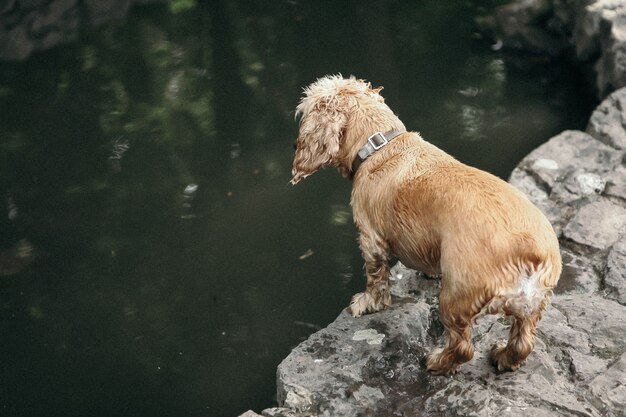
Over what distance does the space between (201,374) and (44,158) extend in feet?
10.6

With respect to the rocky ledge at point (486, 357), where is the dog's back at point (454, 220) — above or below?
above

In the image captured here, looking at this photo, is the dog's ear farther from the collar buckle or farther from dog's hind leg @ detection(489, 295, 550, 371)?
dog's hind leg @ detection(489, 295, 550, 371)

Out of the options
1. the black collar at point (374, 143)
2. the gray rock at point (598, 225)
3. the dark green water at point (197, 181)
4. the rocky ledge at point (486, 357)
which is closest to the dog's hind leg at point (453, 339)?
the rocky ledge at point (486, 357)

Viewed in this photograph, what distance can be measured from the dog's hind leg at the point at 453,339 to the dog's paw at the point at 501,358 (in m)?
0.20

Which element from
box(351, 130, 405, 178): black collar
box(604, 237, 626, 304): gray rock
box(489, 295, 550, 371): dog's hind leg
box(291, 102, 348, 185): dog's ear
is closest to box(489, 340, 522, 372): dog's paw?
box(489, 295, 550, 371): dog's hind leg

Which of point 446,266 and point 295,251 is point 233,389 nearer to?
point 295,251

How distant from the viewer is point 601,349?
15.1 feet

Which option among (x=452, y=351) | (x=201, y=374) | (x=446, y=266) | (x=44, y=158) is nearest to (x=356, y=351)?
(x=452, y=351)

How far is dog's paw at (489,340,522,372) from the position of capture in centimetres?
438

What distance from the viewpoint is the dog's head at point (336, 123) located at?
15.7 feet

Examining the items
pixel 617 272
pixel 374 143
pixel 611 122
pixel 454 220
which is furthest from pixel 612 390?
pixel 611 122

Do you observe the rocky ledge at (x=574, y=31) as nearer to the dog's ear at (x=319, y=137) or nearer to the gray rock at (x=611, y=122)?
the gray rock at (x=611, y=122)

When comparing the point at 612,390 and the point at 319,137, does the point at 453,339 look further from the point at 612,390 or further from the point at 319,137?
the point at 319,137

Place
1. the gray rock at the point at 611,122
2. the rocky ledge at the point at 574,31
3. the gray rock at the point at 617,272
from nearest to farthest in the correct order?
the gray rock at the point at 617,272, the gray rock at the point at 611,122, the rocky ledge at the point at 574,31
